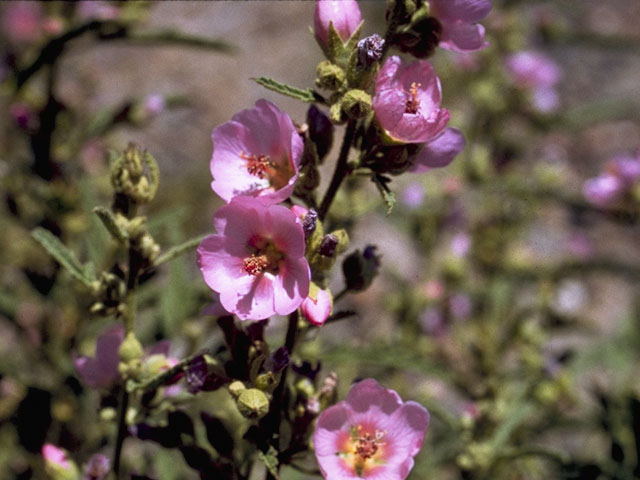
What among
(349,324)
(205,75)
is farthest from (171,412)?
Result: (205,75)

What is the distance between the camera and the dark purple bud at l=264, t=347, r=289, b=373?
1.21 meters

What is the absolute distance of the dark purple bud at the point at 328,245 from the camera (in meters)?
1.21

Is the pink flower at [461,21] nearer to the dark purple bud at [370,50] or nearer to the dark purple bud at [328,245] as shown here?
the dark purple bud at [370,50]

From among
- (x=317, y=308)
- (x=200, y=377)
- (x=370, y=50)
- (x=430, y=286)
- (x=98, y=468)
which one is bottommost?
(x=430, y=286)

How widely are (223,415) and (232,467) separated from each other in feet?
0.40

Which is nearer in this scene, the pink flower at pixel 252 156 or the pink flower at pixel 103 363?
the pink flower at pixel 252 156

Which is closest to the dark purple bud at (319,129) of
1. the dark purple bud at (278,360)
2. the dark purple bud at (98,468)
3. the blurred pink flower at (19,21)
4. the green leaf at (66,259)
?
the dark purple bud at (278,360)

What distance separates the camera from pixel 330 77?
1213 millimetres

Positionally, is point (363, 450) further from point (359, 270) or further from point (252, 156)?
point (252, 156)

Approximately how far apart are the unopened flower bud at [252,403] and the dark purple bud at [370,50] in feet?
1.89

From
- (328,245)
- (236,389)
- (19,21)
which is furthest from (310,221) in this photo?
(19,21)

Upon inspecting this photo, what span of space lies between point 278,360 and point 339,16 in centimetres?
60

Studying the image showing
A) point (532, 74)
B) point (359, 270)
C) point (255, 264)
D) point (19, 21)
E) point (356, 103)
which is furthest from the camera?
point (19, 21)

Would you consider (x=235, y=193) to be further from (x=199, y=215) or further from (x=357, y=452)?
(x=199, y=215)
